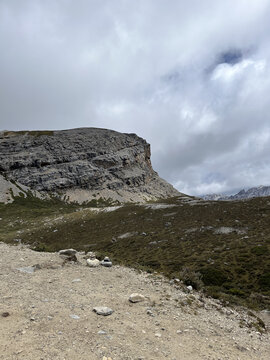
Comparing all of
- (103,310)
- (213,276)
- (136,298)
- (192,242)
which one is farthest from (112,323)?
(192,242)

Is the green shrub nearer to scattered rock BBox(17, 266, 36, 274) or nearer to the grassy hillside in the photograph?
the grassy hillside

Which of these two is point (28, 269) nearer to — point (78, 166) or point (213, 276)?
point (213, 276)

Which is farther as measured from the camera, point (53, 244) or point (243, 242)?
point (53, 244)

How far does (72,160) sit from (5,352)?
174 meters

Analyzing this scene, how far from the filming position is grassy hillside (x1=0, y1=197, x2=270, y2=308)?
53.4 feet

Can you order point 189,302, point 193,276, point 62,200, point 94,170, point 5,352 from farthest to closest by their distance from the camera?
point 94,170 → point 62,200 → point 193,276 → point 189,302 → point 5,352

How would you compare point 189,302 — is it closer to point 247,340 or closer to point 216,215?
point 247,340

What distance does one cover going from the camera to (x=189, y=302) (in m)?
11.2

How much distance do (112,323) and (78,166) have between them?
6480 inches

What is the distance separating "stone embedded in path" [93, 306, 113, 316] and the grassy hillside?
7439 millimetres

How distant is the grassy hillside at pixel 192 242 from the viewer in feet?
53.4

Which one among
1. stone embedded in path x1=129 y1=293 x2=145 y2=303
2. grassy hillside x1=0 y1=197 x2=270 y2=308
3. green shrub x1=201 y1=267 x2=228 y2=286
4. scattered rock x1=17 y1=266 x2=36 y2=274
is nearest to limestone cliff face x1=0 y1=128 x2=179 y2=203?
grassy hillside x1=0 y1=197 x2=270 y2=308

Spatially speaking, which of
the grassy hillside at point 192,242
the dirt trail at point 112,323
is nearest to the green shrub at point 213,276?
the grassy hillside at point 192,242

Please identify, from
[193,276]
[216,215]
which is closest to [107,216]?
[216,215]
